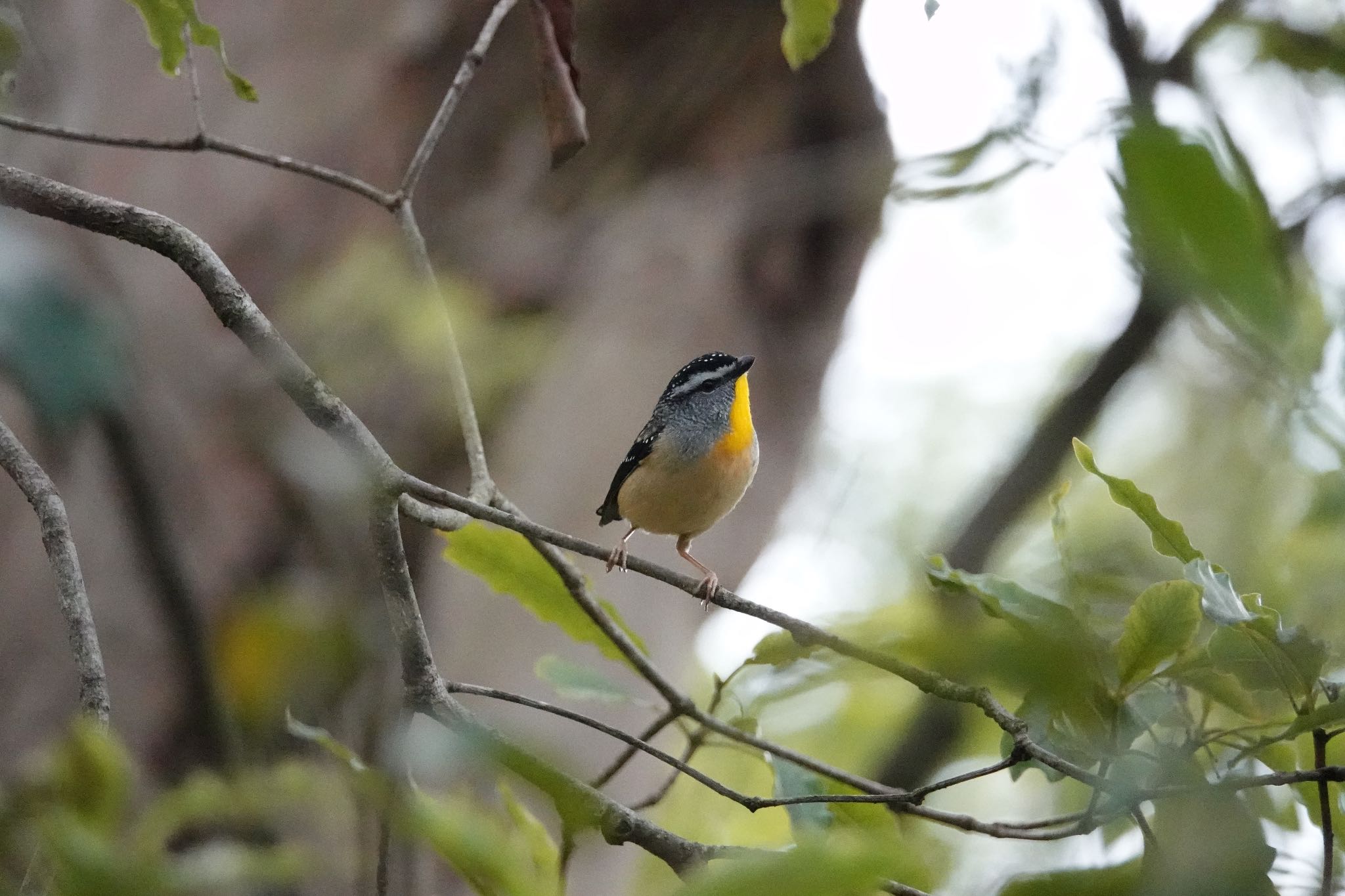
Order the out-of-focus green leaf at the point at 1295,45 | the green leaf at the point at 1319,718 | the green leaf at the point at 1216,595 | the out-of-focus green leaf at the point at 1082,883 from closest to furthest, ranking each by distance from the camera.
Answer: the out-of-focus green leaf at the point at 1082,883 → the green leaf at the point at 1319,718 → the green leaf at the point at 1216,595 → the out-of-focus green leaf at the point at 1295,45

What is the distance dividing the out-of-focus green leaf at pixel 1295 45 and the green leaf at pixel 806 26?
732 millimetres

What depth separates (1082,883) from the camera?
128cm

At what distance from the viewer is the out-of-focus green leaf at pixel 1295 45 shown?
5.79 ft

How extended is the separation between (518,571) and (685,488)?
3.82 ft

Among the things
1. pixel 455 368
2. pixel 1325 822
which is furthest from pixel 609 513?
pixel 1325 822

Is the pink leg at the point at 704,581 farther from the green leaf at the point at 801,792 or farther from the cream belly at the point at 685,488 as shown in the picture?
the green leaf at the point at 801,792

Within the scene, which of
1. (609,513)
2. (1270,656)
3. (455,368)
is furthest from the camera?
(609,513)

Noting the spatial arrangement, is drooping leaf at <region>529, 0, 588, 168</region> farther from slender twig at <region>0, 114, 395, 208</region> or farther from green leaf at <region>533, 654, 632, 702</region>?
green leaf at <region>533, 654, 632, 702</region>

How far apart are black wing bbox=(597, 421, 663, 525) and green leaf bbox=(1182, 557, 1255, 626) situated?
212 centimetres

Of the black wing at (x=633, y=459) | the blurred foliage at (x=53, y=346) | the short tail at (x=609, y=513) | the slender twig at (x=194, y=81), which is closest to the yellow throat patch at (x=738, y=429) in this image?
the black wing at (x=633, y=459)

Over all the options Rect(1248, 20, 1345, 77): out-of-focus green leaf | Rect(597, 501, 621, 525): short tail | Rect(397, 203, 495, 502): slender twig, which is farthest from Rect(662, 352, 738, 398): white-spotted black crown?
Rect(1248, 20, 1345, 77): out-of-focus green leaf

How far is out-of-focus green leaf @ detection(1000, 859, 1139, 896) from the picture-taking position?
3.78ft

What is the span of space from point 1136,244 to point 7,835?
104cm

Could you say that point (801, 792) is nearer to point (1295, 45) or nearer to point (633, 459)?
point (633, 459)
